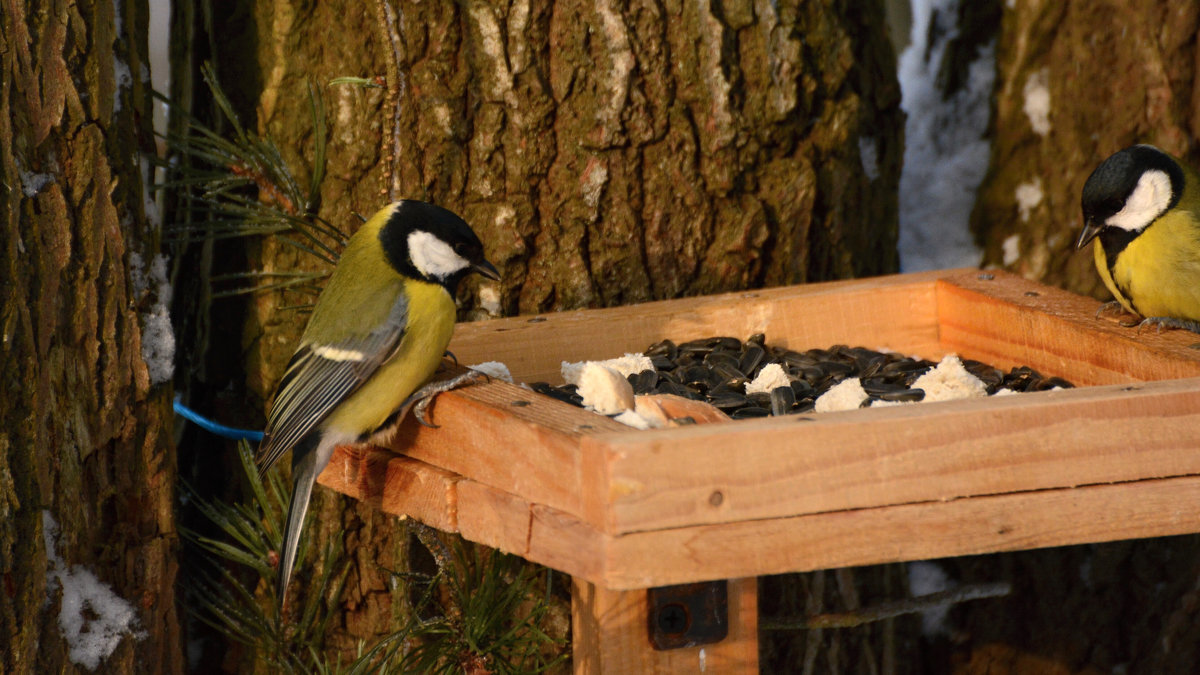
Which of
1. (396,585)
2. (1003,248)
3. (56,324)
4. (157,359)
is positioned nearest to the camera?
(56,324)

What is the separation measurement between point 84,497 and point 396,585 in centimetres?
76

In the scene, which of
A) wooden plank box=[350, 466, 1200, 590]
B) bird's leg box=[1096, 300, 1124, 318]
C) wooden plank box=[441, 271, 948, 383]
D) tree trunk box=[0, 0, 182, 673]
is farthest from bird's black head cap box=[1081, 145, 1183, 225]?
tree trunk box=[0, 0, 182, 673]

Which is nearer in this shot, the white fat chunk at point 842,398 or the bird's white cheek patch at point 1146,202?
the white fat chunk at point 842,398

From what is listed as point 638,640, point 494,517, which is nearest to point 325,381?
point 494,517

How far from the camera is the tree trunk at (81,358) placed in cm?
247

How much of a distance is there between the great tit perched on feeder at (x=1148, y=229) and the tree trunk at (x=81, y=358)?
2142 mm

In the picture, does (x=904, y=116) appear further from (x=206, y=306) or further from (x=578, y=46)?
(x=206, y=306)

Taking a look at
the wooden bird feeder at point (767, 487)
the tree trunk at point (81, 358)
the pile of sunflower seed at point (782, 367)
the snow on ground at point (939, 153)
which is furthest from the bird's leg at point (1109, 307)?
the tree trunk at point (81, 358)

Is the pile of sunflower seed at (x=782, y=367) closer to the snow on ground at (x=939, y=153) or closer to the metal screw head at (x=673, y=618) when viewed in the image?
the metal screw head at (x=673, y=618)

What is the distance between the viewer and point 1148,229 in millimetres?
2893

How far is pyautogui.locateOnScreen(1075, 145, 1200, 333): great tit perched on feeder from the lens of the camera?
280 centimetres

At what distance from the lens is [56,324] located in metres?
2.57

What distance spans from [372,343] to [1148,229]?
5.82 ft

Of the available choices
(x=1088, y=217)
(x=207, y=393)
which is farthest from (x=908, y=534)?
(x=207, y=393)
